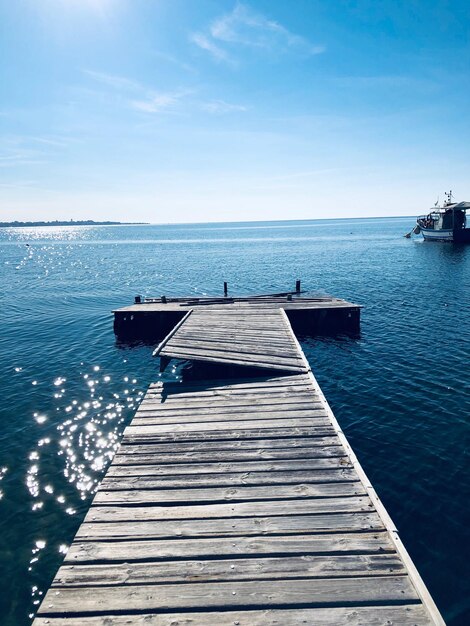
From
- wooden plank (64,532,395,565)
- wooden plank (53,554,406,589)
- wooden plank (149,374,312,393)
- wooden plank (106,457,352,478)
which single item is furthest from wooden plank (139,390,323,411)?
wooden plank (53,554,406,589)

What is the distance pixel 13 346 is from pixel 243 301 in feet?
49.7

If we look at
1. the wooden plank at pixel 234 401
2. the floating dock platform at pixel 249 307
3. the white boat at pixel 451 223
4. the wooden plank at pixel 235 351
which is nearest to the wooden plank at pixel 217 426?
the wooden plank at pixel 234 401

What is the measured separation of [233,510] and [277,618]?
1944mm

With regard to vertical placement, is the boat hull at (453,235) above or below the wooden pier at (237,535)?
above

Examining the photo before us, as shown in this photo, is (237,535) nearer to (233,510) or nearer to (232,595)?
(233,510)

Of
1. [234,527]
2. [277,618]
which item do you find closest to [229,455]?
[234,527]

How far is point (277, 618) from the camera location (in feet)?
15.0

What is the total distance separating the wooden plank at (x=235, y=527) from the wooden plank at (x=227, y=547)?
4.1 inches

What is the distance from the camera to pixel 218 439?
8.64 meters

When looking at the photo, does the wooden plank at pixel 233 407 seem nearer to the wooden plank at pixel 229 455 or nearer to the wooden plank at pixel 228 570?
the wooden plank at pixel 229 455

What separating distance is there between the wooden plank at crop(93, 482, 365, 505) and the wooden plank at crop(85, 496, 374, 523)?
12 cm

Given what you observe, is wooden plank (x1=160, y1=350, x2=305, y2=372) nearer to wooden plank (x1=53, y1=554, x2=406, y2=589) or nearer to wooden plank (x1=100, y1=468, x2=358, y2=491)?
wooden plank (x1=100, y1=468, x2=358, y2=491)

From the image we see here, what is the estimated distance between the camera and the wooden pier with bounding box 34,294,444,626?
4738 millimetres

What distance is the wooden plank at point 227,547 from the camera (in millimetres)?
5492
